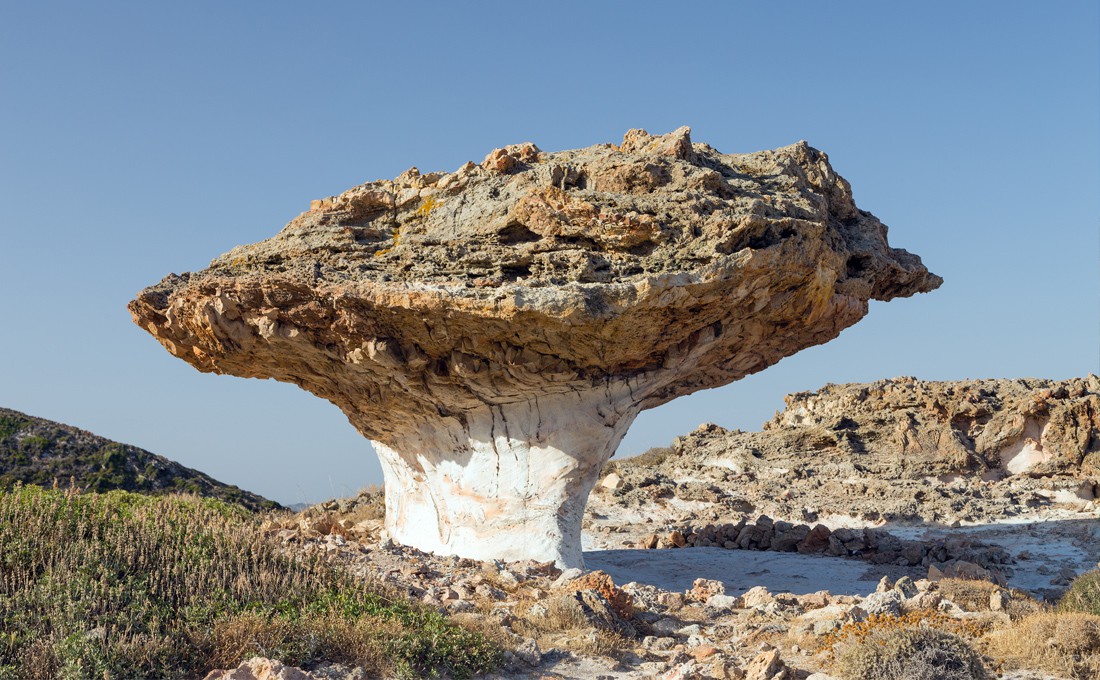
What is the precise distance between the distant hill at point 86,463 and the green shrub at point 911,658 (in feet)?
64.0

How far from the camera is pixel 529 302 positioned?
974 centimetres

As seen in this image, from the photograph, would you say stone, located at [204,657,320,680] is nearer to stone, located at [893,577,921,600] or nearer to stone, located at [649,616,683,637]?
stone, located at [649,616,683,637]

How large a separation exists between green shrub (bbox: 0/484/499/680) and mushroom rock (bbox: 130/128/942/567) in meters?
2.90

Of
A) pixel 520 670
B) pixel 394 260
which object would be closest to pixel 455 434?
pixel 394 260

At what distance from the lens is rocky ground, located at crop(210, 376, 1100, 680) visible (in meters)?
7.93

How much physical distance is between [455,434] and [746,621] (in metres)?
4.79

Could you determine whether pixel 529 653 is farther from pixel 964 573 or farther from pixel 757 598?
pixel 964 573

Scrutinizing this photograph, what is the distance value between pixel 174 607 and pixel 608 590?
3.91 meters

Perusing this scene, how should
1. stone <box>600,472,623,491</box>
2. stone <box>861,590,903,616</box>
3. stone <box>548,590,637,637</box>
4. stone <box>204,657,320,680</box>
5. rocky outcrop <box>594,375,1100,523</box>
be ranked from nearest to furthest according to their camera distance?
stone <box>204,657,320,680</box> < stone <box>548,590,637,637</box> < stone <box>861,590,903,616</box> < rocky outcrop <box>594,375,1100,523</box> < stone <box>600,472,623,491</box>

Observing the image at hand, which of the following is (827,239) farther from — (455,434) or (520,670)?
(520,670)

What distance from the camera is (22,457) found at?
25047 mm

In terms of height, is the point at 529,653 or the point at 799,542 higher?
the point at 799,542

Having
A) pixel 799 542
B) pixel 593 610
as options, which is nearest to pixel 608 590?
pixel 593 610

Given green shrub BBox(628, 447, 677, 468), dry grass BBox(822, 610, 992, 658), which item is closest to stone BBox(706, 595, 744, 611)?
dry grass BBox(822, 610, 992, 658)
